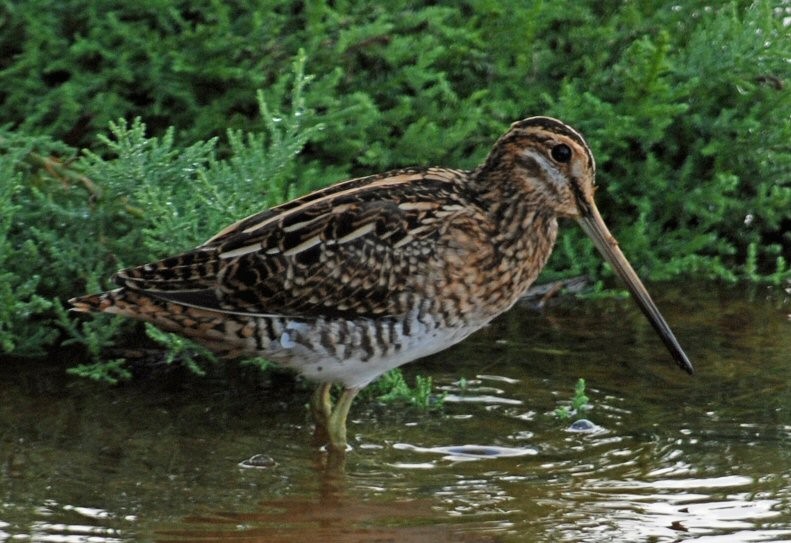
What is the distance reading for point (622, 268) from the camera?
18.2ft

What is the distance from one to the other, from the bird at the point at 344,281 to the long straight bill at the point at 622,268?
0.58 feet

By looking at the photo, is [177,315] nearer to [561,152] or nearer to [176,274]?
[176,274]

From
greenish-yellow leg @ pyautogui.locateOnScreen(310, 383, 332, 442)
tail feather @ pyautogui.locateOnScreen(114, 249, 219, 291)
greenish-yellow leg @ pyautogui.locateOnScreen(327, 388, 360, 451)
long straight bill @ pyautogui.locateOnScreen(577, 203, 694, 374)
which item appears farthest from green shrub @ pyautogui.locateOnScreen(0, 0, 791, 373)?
long straight bill @ pyautogui.locateOnScreen(577, 203, 694, 374)

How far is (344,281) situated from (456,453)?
0.71 metres

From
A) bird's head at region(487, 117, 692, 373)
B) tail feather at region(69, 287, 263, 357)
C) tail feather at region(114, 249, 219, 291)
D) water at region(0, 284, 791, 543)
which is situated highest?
bird's head at region(487, 117, 692, 373)

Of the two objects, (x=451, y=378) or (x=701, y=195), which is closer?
(x=451, y=378)

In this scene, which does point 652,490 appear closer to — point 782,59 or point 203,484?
point 203,484

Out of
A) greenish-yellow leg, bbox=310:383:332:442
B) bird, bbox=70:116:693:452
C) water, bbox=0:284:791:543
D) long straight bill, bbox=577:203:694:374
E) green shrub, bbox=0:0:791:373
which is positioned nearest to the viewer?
water, bbox=0:284:791:543

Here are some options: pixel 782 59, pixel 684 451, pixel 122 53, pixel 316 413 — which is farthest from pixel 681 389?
pixel 122 53

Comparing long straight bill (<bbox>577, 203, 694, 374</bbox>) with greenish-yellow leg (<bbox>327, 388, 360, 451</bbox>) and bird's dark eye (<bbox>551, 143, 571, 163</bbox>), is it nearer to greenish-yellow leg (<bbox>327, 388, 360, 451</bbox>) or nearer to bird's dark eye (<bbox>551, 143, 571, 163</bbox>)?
bird's dark eye (<bbox>551, 143, 571, 163</bbox>)

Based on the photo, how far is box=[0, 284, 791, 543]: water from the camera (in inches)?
178

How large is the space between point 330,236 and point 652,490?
138 cm

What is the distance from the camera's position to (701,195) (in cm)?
684

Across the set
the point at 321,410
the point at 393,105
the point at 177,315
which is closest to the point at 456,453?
the point at 321,410
